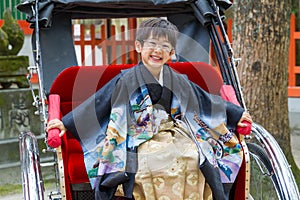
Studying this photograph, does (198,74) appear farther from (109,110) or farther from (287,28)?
(287,28)

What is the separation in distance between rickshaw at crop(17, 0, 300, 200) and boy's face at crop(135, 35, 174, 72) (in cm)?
64

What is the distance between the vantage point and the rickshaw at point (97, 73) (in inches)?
150

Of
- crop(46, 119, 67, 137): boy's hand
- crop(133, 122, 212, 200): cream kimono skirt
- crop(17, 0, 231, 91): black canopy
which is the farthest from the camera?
crop(17, 0, 231, 91): black canopy

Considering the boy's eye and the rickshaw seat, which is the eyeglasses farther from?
the rickshaw seat

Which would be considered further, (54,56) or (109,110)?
(54,56)

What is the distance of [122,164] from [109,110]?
1.24 ft

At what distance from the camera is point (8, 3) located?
8984 mm

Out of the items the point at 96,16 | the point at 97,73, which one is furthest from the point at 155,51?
the point at 96,16

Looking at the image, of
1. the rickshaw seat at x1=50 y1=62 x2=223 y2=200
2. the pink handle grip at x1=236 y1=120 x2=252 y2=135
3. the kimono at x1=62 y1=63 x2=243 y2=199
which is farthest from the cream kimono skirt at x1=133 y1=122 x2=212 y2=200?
the rickshaw seat at x1=50 y1=62 x2=223 y2=200

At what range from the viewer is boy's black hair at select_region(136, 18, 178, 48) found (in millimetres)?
3682

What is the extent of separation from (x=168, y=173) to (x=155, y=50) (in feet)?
2.32

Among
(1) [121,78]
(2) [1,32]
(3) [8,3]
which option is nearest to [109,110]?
(1) [121,78]

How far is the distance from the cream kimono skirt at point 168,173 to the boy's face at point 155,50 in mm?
451

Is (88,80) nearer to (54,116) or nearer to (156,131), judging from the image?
(54,116)
